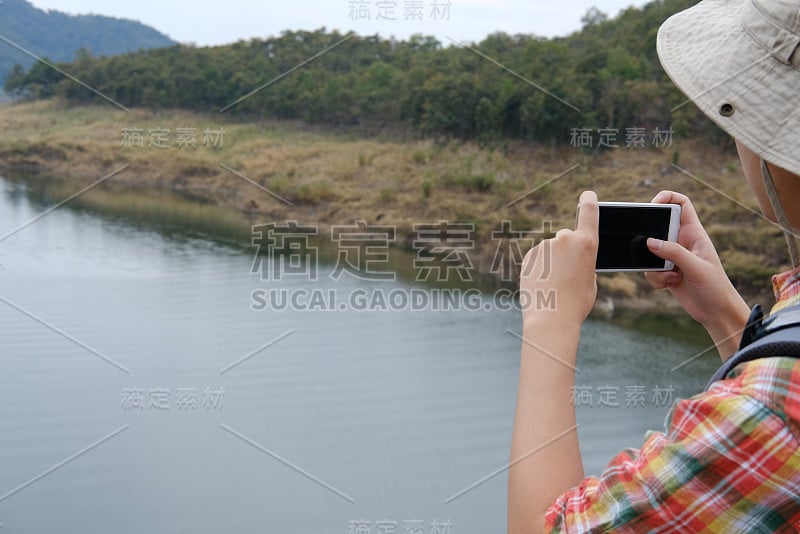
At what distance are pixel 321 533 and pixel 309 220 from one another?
18.4 feet

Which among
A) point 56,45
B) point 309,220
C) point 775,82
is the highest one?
point 56,45

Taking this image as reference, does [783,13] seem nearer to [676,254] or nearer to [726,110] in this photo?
[726,110]

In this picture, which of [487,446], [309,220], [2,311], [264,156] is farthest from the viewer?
[264,156]

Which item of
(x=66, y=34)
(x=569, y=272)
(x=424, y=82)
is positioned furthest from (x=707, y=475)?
(x=66, y=34)

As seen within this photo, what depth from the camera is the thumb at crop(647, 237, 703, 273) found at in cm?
52

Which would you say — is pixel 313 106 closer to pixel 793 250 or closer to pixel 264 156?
pixel 264 156

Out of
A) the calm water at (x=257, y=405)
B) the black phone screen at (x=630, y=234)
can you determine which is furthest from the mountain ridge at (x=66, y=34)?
the black phone screen at (x=630, y=234)

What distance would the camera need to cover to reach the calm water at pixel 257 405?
3455 mm

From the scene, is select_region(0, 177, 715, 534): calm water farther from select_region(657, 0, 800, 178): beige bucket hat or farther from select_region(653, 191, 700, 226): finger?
select_region(657, 0, 800, 178): beige bucket hat

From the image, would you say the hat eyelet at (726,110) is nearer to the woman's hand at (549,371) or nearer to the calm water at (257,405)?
the woman's hand at (549,371)

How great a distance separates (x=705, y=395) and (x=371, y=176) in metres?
8.88

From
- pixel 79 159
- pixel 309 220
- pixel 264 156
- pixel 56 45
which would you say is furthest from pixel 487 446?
pixel 56 45

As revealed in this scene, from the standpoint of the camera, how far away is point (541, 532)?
0.38m

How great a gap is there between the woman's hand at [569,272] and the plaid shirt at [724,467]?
3.7 inches
